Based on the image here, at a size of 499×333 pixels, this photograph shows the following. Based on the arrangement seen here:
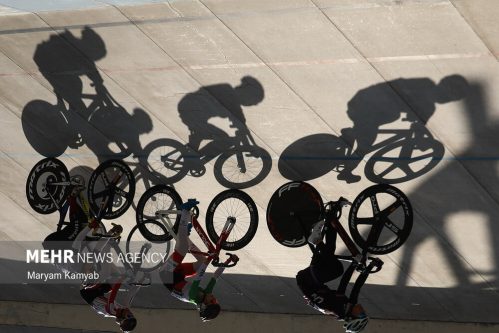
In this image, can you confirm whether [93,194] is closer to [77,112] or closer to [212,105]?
[77,112]

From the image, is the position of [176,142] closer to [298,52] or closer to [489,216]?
[298,52]

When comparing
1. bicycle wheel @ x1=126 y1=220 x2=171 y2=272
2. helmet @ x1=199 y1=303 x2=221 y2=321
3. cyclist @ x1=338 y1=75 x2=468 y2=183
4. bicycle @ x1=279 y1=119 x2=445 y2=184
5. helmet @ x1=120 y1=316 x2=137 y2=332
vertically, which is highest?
cyclist @ x1=338 y1=75 x2=468 y2=183

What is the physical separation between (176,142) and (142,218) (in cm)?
182

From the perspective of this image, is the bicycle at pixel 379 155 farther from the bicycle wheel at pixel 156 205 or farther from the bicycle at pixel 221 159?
the bicycle wheel at pixel 156 205

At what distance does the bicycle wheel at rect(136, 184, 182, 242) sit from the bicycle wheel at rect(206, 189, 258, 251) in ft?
2.45

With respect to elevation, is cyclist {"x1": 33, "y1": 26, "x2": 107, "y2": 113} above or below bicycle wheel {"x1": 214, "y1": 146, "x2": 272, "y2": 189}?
above

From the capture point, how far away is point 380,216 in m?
14.2

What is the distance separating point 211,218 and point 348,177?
2979 mm

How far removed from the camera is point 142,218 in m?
17.4

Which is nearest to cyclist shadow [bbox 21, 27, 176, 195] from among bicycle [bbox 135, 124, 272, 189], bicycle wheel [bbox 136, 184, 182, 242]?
bicycle [bbox 135, 124, 272, 189]

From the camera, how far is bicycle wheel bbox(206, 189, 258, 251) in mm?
16109

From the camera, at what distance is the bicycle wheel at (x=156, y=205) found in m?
17.0

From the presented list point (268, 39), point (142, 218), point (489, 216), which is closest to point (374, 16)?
point (268, 39)

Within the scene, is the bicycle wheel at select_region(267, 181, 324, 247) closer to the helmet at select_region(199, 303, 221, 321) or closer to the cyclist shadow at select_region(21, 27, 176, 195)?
the helmet at select_region(199, 303, 221, 321)
